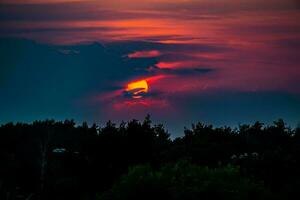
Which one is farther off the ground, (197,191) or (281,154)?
(281,154)

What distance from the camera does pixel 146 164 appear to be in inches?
1300

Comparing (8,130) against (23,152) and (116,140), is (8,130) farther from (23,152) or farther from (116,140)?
(116,140)

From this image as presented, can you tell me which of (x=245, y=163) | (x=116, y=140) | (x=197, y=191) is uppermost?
(x=116, y=140)

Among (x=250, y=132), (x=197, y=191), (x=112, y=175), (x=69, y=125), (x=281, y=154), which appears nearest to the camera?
(x=197, y=191)

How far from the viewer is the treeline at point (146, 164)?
3116 cm

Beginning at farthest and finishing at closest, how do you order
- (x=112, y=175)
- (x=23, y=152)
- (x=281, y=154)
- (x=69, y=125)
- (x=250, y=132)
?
(x=69, y=125) → (x=250, y=132) → (x=23, y=152) → (x=112, y=175) → (x=281, y=154)

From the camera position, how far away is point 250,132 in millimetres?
67750

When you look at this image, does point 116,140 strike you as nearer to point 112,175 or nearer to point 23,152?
point 112,175

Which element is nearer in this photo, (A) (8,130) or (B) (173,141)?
(B) (173,141)

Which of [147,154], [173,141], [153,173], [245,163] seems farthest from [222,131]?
[153,173]

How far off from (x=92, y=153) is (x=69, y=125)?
31034 millimetres

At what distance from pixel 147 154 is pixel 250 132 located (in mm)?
20899

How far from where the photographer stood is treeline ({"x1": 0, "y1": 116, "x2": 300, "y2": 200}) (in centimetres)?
3116

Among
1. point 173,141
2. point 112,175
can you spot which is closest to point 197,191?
point 112,175
